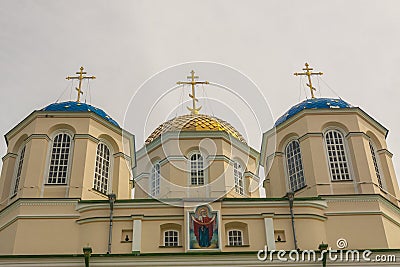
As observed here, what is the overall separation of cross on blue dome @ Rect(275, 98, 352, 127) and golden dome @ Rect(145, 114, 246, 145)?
3129mm

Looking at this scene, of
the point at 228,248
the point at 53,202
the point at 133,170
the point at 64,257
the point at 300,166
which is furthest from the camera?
the point at 133,170

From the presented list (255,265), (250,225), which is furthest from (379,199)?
(255,265)

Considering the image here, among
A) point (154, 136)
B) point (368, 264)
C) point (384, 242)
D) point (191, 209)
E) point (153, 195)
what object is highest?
point (154, 136)

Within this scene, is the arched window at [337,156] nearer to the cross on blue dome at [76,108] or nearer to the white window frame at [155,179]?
the white window frame at [155,179]

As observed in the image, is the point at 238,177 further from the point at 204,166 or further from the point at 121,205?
the point at 121,205

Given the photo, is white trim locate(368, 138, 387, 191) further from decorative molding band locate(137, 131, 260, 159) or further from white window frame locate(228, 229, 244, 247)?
white window frame locate(228, 229, 244, 247)

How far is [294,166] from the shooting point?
1083 inches

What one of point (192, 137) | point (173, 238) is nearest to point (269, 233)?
point (173, 238)

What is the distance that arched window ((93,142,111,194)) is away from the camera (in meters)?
26.5

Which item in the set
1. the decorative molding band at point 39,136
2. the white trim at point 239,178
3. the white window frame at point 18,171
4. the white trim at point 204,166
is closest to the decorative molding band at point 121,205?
the white trim at point 204,166

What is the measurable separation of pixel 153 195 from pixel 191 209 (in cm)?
487

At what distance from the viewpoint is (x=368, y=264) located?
2067cm

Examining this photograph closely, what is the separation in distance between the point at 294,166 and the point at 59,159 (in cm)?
1222

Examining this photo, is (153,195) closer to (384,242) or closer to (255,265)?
(255,265)
